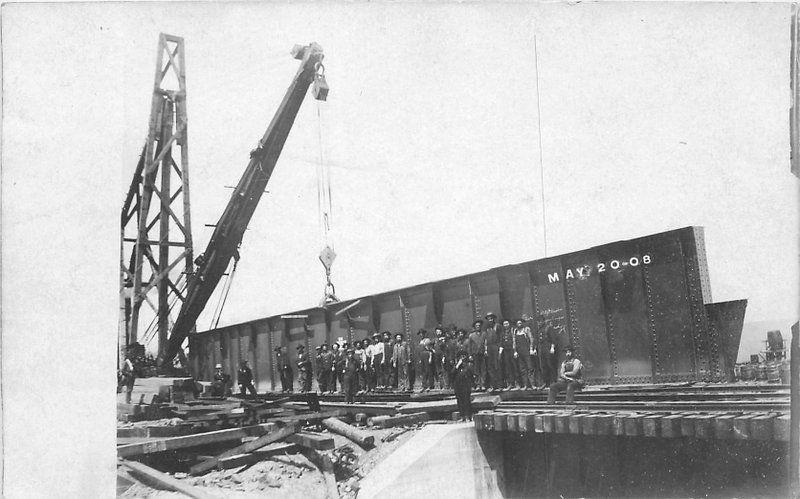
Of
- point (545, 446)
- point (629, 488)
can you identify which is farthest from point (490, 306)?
point (629, 488)

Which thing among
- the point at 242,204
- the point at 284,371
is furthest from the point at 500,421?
the point at 284,371

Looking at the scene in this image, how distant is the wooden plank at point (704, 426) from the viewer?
596 cm

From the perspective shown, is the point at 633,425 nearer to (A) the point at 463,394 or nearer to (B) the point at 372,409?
(A) the point at 463,394

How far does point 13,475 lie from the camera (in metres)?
5.80

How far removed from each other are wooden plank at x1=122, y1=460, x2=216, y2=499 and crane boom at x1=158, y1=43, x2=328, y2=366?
6.21 meters

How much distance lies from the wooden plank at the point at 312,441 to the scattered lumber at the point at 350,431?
38 cm

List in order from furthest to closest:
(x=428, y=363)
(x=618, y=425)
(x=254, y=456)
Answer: (x=428, y=363) < (x=254, y=456) < (x=618, y=425)

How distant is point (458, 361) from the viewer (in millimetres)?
8773

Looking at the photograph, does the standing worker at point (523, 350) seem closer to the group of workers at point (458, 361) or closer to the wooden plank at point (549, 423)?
the group of workers at point (458, 361)

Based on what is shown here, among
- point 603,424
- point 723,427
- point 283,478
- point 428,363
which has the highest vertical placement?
point 428,363

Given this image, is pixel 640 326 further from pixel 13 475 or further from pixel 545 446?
pixel 13 475

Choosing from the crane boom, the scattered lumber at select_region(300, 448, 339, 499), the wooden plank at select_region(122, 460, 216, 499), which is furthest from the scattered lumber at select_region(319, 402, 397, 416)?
the crane boom

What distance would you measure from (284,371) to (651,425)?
13105 mm

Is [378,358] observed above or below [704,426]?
above
